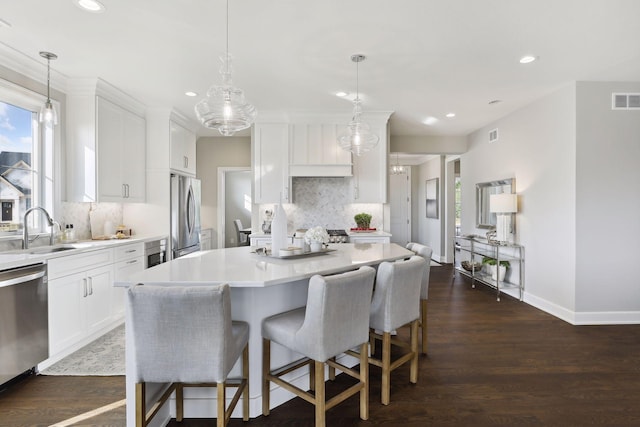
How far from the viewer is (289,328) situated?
196cm

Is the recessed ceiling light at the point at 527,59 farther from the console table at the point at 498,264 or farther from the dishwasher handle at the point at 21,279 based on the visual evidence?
the dishwasher handle at the point at 21,279

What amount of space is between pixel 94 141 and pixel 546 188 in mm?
5299

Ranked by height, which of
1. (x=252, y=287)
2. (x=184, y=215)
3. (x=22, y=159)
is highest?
(x=22, y=159)

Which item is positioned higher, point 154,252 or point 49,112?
point 49,112

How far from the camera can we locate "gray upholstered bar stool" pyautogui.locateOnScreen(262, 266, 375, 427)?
1805mm

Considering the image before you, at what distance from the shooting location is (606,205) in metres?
3.82

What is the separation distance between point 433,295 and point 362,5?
156 inches

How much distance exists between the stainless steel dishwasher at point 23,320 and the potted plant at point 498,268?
5115 millimetres

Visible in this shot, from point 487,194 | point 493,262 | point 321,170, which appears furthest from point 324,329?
point 487,194

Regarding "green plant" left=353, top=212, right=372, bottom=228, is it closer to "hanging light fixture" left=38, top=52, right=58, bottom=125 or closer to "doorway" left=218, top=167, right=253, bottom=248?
"hanging light fixture" left=38, top=52, right=58, bottom=125

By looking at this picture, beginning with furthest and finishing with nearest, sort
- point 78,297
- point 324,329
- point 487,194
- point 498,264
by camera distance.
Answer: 1. point 487,194
2. point 498,264
3. point 78,297
4. point 324,329

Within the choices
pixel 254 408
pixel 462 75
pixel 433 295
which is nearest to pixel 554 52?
pixel 462 75

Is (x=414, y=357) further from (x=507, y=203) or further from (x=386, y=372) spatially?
(x=507, y=203)

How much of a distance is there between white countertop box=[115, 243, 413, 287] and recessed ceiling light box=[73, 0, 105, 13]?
184cm
